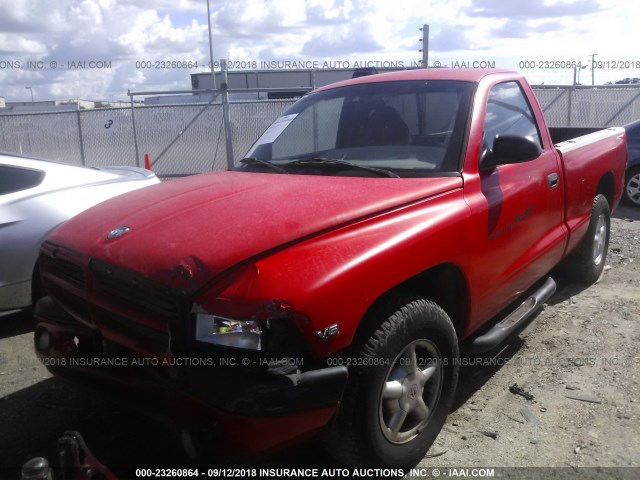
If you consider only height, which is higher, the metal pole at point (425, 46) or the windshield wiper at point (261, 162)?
the metal pole at point (425, 46)

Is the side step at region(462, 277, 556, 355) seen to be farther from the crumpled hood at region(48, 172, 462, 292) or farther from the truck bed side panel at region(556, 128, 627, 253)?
the crumpled hood at region(48, 172, 462, 292)

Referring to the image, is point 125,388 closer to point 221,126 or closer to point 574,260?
point 574,260

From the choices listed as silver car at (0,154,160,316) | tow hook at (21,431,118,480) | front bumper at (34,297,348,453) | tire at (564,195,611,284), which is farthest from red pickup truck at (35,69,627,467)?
silver car at (0,154,160,316)

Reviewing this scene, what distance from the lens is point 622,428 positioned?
130 inches

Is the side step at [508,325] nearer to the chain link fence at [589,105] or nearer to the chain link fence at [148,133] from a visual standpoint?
the chain link fence at [148,133]

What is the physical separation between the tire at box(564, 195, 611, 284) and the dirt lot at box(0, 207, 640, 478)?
0.68 m

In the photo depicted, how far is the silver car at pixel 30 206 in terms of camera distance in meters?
4.37

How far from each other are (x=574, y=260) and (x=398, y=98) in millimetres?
2642

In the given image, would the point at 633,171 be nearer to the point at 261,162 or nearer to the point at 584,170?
the point at 584,170

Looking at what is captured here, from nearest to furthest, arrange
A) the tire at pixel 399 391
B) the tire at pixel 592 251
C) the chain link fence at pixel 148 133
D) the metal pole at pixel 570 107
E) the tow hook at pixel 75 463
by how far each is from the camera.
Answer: the tow hook at pixel 75 463 → the tire at pixel 399 391 → the tire at pixel 592 251 → the chain link fence at pixel 148 133 → the metal pole at pixel 570 107

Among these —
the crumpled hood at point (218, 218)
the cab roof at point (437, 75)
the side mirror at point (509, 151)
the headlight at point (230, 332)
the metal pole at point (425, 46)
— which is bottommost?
the headlight at point (230, 332)

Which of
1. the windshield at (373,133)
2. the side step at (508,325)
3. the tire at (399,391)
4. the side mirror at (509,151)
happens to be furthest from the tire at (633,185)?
the tire at (399,391)

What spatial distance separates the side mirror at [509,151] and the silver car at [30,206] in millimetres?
3008

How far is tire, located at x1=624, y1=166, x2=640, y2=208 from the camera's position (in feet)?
30.1
